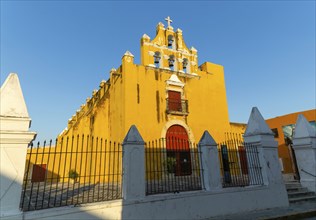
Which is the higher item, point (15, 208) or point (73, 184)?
point (73, 184)

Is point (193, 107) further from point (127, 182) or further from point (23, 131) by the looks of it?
point (23, 131)

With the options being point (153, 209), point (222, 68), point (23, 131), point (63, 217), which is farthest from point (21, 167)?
point (222, 68)

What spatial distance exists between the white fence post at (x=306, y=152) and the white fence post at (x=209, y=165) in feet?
15.7

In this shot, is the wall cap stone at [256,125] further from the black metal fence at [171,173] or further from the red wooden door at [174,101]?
the red wooden door at [174,101]

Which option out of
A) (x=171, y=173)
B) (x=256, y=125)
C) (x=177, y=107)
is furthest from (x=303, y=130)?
(x=177, y=107)

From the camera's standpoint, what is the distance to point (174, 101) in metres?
13.6

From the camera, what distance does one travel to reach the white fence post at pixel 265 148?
7055 millimetres

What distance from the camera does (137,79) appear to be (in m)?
12.8

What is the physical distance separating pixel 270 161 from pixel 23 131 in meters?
7.29

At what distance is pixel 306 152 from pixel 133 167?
747 centimetres

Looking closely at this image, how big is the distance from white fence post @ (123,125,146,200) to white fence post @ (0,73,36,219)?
205 cm

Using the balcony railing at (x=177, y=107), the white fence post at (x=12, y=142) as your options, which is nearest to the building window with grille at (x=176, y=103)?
the balcony railing at (x=177, y=107)

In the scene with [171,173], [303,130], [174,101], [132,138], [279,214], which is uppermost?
[174,101]

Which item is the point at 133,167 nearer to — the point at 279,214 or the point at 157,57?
the point at 279,214
